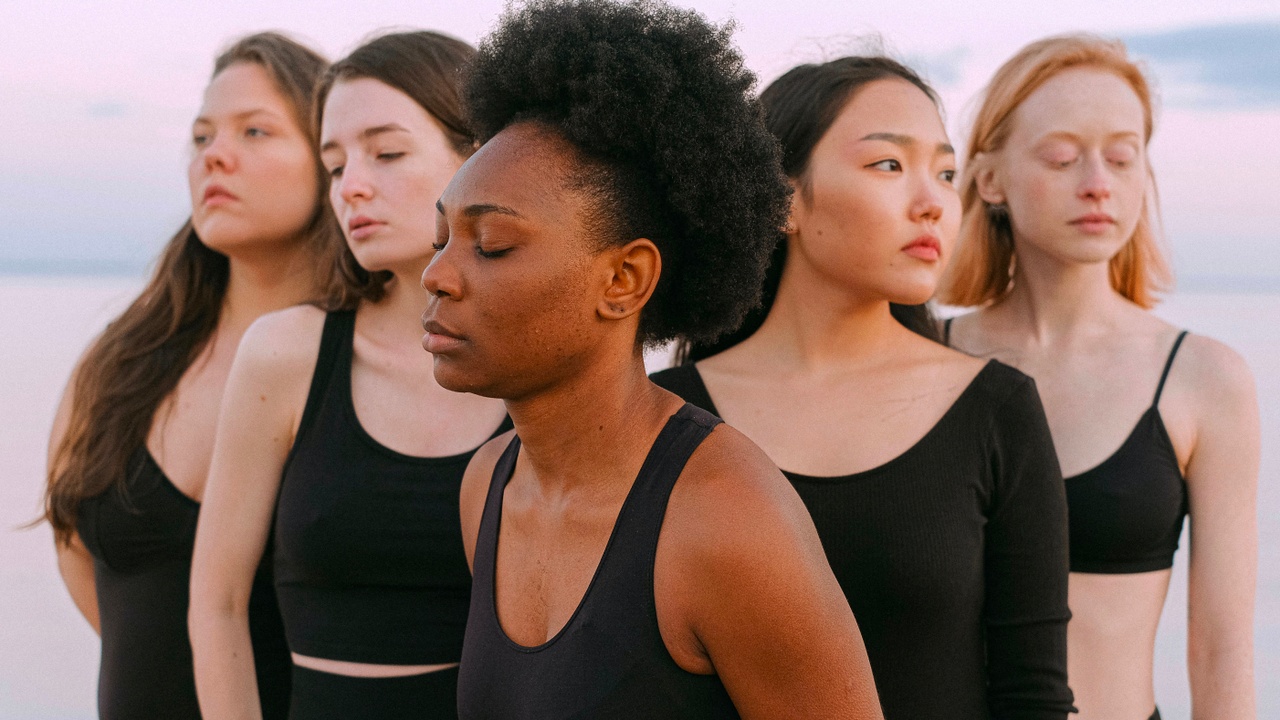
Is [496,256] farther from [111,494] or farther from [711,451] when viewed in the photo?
[111,494]

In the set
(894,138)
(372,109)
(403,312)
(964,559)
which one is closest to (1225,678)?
(964,559)

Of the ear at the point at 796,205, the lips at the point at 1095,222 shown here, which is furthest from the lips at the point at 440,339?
the lips at the point at 1095,222

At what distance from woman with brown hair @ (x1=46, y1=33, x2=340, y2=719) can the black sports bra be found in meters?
1.96

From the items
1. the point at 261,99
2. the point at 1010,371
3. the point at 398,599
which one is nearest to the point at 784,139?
the point at 1010,371

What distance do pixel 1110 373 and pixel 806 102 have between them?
1119 mm

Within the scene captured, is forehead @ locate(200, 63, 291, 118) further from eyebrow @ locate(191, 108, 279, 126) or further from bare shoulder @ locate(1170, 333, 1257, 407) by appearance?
bare shoulder @ locate(1170, 333, 1257, 407)

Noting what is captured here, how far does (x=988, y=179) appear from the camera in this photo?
10.9 feet

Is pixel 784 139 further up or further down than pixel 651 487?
further up

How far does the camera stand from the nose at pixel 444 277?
1.64 meters

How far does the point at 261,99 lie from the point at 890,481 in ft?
6.67

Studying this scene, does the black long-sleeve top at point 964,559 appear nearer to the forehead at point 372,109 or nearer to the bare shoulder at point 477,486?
the bare shoulder at point 477,486

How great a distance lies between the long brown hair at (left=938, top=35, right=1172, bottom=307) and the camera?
3.17 meters

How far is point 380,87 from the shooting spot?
8.95 feet

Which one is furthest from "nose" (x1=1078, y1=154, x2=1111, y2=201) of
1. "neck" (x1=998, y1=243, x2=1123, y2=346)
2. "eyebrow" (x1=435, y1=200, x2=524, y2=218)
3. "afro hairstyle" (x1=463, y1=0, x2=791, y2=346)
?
"eyebrow" (x1=435, y1=200, x2=524, y2=218)
